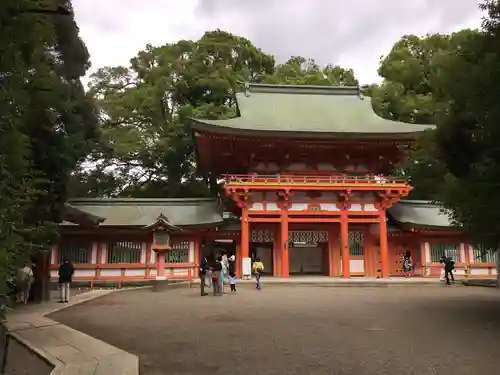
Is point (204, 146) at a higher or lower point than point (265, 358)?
higher

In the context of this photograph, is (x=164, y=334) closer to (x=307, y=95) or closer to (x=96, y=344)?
(x=96, y=344)

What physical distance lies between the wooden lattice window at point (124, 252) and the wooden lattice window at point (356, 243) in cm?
1181

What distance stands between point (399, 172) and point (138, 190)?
22411mm

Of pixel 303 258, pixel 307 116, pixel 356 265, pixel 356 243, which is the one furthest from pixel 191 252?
pixel 307 116

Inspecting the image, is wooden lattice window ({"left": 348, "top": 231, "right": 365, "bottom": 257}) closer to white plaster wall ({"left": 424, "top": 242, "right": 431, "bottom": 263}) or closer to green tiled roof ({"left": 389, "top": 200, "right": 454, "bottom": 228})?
green tiled roof ({"left": 389, "top": 200, "right": 454, "bottom": 228})

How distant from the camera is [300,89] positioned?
102 ft

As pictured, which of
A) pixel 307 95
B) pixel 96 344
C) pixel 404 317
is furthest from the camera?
pixel 307 95

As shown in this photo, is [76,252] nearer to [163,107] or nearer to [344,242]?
[344,242]

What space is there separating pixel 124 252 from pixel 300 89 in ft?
52.1

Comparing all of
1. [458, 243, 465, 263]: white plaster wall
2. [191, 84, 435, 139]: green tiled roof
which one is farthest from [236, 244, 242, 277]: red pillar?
[458, 243, 465, 263]: white plaster wall

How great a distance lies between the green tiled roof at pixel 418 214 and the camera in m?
26.2

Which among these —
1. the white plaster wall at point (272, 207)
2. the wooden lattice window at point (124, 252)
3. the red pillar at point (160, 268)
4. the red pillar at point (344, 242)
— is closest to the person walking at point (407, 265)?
the red pillar at point (344, 242)

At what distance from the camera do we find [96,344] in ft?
23.6

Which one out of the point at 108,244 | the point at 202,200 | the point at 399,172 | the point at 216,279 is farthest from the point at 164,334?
the point at 399,172
